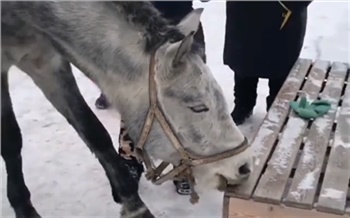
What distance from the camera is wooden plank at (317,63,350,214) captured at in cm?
220

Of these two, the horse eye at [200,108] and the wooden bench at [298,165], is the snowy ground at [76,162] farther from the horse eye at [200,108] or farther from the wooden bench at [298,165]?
the horse eye at [200,108]

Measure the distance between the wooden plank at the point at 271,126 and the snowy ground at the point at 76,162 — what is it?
42 centimetres

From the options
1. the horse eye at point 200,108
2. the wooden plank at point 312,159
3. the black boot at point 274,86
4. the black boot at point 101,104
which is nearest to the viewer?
the horse eye at point 200,108

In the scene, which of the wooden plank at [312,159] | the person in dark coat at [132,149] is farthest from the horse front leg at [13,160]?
the wooden plank at [312,159]

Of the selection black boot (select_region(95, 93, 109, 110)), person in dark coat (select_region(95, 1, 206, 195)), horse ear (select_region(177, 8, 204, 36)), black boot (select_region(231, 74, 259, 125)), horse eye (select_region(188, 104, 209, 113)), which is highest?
horse ear (select_region(177, 8, 204, 36))

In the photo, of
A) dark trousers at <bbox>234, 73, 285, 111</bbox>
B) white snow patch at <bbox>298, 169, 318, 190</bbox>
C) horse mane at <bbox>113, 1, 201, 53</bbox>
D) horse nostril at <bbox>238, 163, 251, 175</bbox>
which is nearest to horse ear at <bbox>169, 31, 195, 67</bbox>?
horse mane at <bbox>113, 1, 201, 53</bbox>

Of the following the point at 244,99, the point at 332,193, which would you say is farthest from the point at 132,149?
the point at 332,193

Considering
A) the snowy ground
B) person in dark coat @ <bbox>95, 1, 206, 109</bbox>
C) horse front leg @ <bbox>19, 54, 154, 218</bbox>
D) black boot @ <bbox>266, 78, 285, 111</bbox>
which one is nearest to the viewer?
horse front leg @ <bbox>19, 54, 154, 218</bbox>

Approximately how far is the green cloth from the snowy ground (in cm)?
52

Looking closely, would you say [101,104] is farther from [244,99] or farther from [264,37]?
[264,37]

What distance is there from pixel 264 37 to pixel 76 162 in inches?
44.3

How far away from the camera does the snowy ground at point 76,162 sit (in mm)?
2914

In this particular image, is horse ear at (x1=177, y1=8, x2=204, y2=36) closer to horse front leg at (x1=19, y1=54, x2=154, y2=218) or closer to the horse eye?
the horse eye

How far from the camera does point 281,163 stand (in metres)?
2.47
